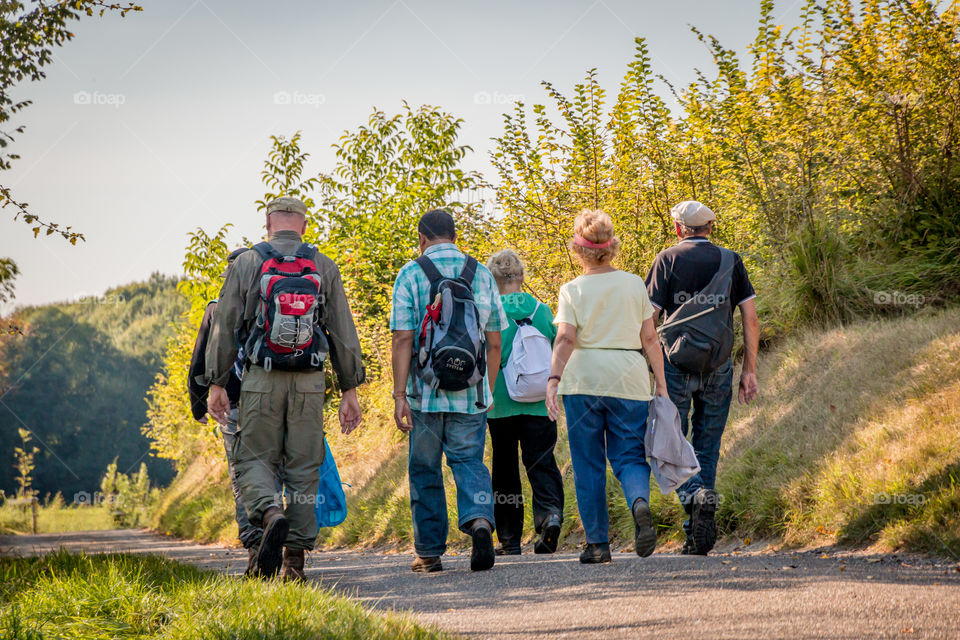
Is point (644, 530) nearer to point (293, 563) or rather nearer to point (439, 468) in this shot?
point (439, 468)

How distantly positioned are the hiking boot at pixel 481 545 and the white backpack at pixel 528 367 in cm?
142

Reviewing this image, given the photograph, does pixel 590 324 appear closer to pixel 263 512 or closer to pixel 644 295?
pixel 644 295

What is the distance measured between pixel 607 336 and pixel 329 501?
2117 millimetres

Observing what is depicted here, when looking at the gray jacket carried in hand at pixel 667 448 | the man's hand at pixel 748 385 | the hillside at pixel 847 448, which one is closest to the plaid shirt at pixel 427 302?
the gray jacket carried in hand at pixel 667 448

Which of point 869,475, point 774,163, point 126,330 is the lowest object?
point 869,475

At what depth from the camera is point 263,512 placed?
5086 millimetres

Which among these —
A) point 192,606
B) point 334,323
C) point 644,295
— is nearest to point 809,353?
point 644,295

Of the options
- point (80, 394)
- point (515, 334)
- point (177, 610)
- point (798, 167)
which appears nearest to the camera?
point (177, 610)

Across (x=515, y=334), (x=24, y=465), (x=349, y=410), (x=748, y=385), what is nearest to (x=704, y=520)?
(x=748, y=385)

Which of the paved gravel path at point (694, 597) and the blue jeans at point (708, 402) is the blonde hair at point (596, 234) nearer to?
the blue jeans at point (708, 402)

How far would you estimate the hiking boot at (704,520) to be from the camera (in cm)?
567

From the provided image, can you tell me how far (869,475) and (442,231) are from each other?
3.27 meters

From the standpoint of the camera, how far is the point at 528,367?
262 inches

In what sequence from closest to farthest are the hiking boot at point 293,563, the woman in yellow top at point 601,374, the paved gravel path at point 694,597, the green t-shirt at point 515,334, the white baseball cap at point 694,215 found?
the paved gravel path at point 694,597 → the hiking boot at point 293,563 → the woman in yellow top at point 601,374 → the white baseball cap at point 694,215 → the green t-shirt at point 515,334
